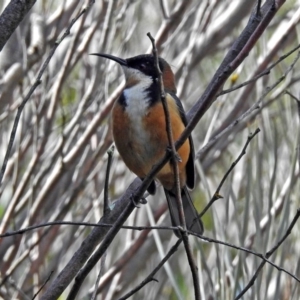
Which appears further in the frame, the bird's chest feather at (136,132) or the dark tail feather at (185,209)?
the dark tail feather at (185,209)

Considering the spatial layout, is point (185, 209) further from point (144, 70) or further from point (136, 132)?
point (144, 70)

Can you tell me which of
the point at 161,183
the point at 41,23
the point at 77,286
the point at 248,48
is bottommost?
the point at 77,286

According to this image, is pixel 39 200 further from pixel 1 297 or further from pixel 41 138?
pixel 1 297

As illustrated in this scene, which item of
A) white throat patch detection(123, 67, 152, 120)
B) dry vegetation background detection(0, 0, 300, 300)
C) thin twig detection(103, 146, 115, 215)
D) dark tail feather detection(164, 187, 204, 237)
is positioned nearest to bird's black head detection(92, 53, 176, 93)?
white throat patch detection(123, 67, 152, 120)

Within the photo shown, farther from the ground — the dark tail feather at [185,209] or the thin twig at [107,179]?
the dark tail feather at [185,209]

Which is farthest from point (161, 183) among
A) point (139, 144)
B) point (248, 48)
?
point (248, 48)

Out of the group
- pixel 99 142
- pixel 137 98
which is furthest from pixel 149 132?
pixel 99 142

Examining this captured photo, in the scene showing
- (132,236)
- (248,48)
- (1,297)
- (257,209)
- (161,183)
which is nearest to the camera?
(248,48)

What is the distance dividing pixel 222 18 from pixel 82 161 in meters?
1.29

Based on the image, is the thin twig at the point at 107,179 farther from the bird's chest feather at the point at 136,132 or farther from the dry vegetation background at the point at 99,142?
the dry vegetation background at the point at 99,142

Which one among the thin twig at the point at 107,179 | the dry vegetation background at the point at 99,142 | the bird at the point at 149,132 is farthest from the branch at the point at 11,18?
the dry vegetation background at the point at 99,142

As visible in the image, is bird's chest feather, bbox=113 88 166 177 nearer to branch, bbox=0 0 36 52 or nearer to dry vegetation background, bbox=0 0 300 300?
dry vegetation background, bbox=0 0 300 300

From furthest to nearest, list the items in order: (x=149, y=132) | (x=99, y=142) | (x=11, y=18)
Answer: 1. (x=99, y=142)
2. (x=149, y=132)
3. (x=11, y=18)

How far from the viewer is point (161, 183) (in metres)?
3.51
